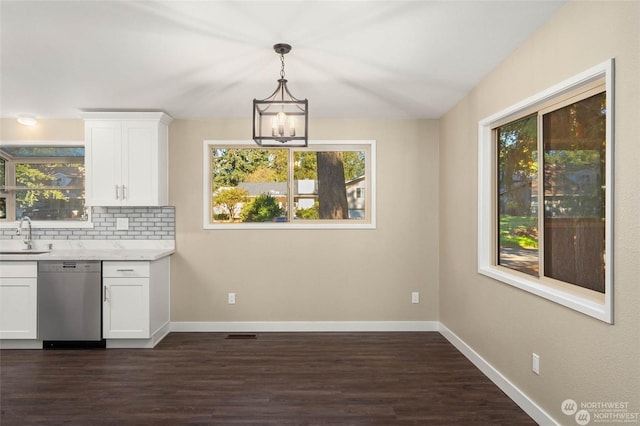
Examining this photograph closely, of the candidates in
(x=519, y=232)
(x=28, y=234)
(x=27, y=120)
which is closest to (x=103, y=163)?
(x=27, y=120)

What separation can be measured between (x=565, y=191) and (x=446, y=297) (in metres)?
2.06

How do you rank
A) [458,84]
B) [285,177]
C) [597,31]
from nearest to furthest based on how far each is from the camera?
1. [597,31]
2. [458,84]
3. [285,177]

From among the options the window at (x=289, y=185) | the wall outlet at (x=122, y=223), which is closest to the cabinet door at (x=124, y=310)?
the wall outlet at (x=122, y=223)

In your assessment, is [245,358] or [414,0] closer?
[414,0]

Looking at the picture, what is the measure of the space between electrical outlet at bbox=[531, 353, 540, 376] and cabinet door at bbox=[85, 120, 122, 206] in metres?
3.99

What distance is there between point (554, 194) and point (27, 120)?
16.9ft

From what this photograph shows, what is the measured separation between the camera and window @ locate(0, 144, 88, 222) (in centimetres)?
432

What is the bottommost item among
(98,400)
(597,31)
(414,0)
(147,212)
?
(98,400)

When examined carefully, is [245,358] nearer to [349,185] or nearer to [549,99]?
[349,185]

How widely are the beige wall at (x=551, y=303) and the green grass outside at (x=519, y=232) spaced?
0.92 feet

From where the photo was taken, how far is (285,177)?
14.4ft

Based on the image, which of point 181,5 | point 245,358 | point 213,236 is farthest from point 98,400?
point 181,5

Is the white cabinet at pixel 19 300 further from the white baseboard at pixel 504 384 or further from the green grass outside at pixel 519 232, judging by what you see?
the green grass outside at pixel 519 232

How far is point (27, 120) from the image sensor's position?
13.6 ft
